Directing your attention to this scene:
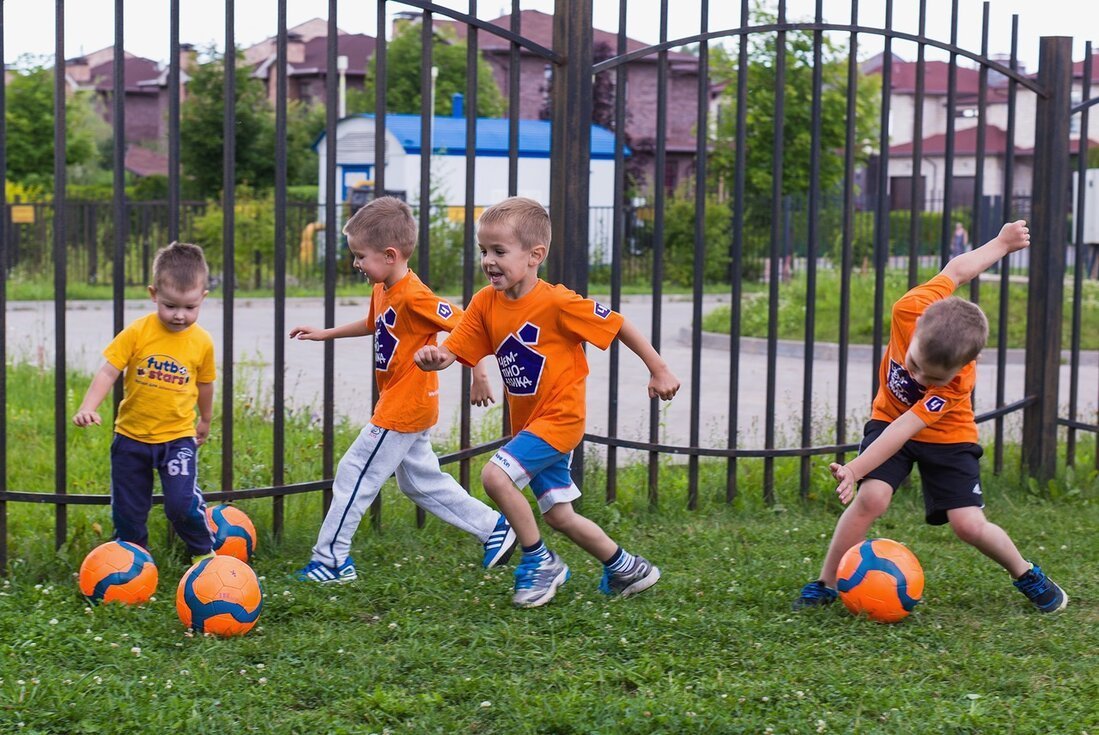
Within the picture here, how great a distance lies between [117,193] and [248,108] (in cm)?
3060

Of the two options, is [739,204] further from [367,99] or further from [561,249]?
[367,99]

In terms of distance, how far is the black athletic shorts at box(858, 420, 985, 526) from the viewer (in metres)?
4.63

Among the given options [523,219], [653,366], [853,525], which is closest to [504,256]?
[523,219]

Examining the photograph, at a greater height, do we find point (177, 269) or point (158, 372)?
point (177, 269)

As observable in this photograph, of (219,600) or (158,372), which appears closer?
(219,600)

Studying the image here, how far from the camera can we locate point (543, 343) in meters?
4.64

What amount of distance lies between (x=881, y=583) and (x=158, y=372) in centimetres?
258

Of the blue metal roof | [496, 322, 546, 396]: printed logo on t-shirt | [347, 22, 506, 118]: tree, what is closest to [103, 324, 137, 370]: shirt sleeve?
[496, 322, 546, 396]: printed logo on t-shirt

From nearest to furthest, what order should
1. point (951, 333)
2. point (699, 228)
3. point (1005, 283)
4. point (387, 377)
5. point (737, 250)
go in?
point (951, 333) < point (387, 377) < point (699, 228) < point (737, 250) < point (1005, 283)

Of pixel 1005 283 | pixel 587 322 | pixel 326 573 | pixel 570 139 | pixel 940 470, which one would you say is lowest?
pixel 326 573

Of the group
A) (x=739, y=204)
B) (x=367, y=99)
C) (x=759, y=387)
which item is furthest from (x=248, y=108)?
(x=739, y=204)

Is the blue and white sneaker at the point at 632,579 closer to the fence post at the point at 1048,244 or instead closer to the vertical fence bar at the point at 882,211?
the vertical fence bar at the point at 882,211

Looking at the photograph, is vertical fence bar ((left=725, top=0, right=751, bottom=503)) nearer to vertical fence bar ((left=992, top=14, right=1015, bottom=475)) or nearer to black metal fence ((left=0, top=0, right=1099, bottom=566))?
black metal fence ((left=0, top=0, right=1099, bottom=566))

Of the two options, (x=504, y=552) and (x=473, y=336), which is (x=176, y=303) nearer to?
(x=473, y=336)
